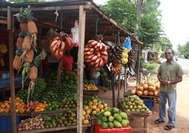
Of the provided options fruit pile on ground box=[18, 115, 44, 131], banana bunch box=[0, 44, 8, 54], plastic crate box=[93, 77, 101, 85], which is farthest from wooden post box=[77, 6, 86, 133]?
plastic crate box=[93, 77, 101, 85]

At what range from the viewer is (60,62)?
4.86m

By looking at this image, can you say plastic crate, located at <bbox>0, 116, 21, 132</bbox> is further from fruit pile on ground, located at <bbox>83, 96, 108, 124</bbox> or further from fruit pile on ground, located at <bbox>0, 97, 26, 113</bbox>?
fruit pile on ground, located at <bbox>83, 96, 108, 124</bbox>

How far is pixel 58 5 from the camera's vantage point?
3.10 m

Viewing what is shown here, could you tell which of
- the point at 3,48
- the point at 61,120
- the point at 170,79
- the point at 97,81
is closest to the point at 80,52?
the point at 61,120

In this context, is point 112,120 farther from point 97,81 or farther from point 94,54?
point 97,81

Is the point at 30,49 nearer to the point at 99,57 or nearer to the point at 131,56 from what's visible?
the point at 99,57

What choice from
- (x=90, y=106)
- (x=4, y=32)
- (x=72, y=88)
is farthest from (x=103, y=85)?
(x=4, y=32)

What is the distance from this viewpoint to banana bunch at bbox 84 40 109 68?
11.8ft

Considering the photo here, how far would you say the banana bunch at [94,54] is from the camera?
11.8 feet

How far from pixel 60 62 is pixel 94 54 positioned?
145cm

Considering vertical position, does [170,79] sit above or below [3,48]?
below

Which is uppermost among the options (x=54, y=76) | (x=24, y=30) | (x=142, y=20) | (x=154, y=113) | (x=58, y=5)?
(x=142, y=20)

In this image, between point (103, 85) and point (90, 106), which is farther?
point (103, 85)

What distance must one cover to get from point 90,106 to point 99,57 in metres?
1.66
